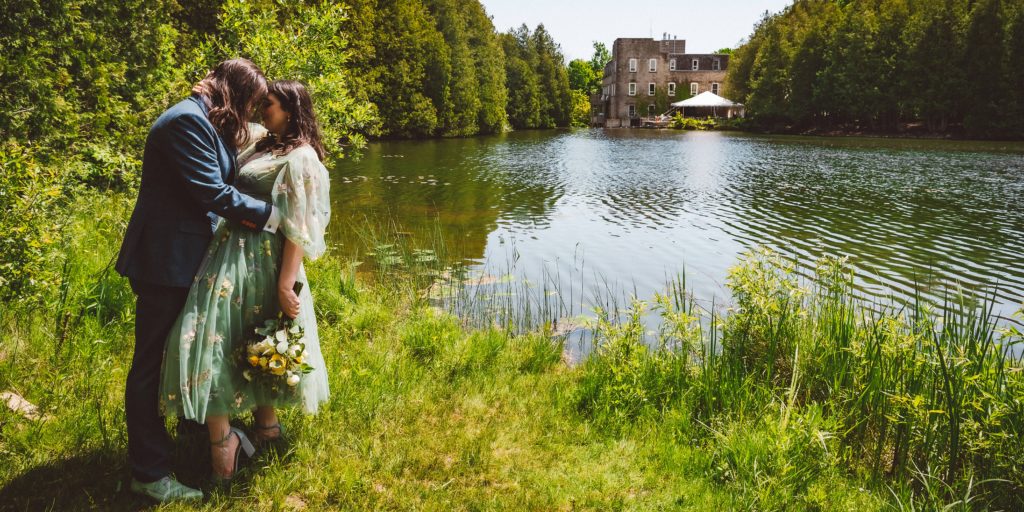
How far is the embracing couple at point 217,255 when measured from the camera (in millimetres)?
2783

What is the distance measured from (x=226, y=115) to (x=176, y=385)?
4.14 feet

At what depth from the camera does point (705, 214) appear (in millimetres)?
15820

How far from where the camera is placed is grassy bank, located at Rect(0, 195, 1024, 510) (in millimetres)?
3256

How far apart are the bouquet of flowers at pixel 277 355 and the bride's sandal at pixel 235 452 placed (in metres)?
0.33

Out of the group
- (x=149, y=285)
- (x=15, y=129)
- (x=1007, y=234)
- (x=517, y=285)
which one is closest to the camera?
(x=149, y=285)

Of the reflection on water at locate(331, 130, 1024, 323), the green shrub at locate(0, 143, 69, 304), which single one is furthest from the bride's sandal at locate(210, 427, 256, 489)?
the reflection on water at locate(331, 130, 1024, 323)

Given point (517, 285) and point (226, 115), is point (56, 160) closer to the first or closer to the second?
point (226, 115)

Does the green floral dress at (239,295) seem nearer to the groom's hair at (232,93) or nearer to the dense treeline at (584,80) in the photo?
the groom's hair at (232,93)

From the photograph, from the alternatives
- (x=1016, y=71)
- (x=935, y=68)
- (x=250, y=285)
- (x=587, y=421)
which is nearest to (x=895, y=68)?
(x=935, y=68)

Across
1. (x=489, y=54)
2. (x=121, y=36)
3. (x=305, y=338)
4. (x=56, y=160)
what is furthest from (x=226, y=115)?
(x=489, y=54)

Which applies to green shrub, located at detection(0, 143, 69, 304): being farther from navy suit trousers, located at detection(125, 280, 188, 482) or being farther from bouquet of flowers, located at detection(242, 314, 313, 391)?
bouquet of flowers, located at detection(242, 314, 313, 391)

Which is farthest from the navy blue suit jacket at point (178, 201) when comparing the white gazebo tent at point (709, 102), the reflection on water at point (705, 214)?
the white gazebo tent at point (709, 102)

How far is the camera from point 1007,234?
12938 millimetres

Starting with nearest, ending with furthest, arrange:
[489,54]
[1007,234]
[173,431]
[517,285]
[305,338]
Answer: [305,338] < [173,431] < [517,285] < [1007,234] < [489,54]
